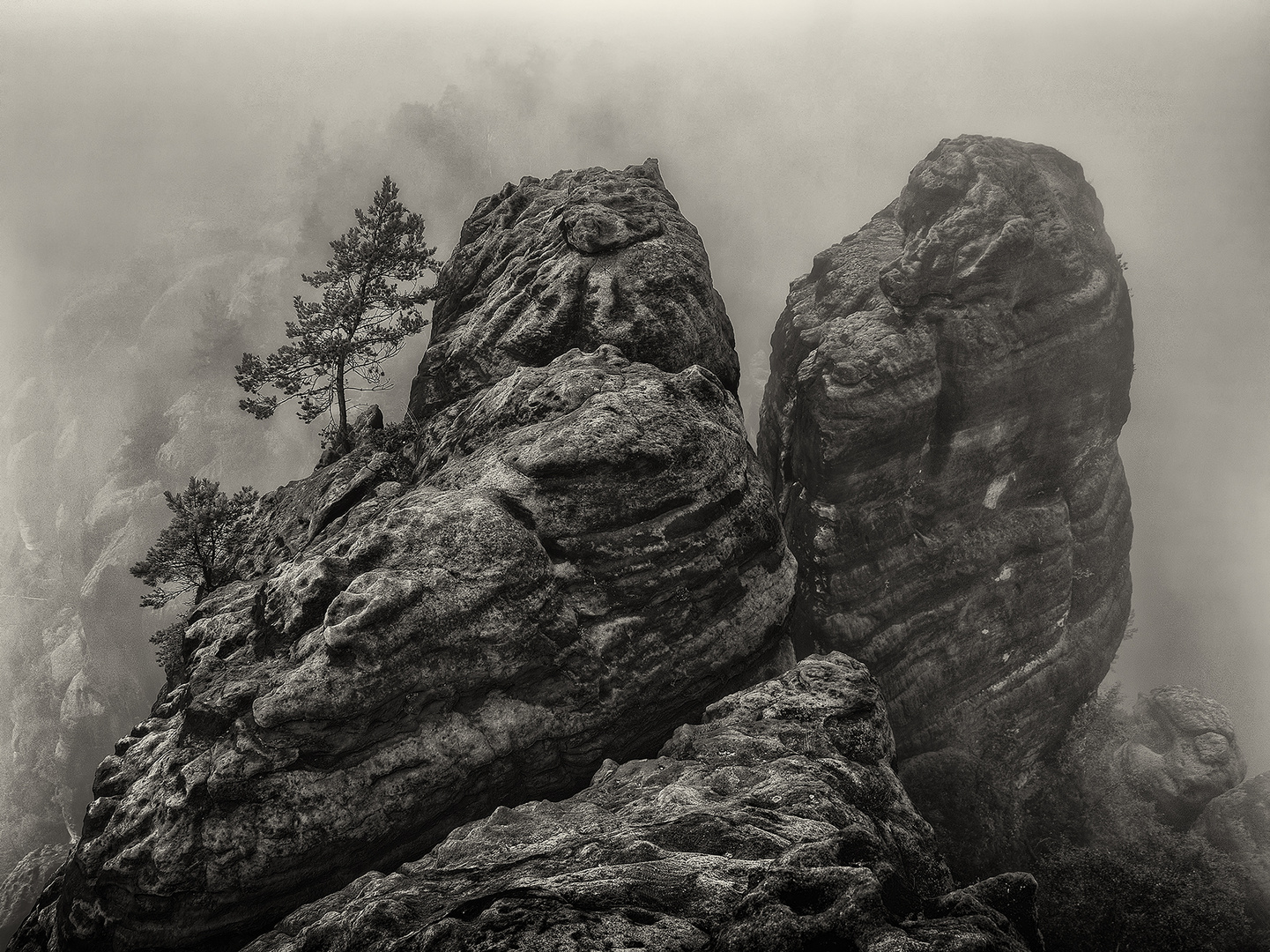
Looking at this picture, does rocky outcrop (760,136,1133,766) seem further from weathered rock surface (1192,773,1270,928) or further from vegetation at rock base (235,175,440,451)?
vegetation at rock base (235,175,440,451)

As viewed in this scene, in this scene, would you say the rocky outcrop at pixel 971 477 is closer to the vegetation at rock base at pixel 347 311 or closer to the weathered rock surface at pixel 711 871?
the weathered rock surface at pixel 711 871

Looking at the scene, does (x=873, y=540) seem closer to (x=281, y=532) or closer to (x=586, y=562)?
(x=586, y=562)

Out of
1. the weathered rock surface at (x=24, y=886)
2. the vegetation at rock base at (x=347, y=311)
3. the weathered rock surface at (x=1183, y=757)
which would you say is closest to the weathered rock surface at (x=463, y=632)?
the vegetation at rock base at (x=347, y=311)

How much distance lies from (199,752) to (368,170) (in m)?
174

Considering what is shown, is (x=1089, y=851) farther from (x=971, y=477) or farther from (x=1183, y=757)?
(x=971, y=477)

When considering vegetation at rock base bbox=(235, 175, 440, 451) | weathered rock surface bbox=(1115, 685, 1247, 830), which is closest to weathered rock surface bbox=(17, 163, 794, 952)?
vegetation at rock base bbox=(235, 175, 440, 451)

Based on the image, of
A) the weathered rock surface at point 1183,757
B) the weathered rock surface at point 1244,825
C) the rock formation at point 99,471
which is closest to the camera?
the weathered rock surface at point 1244,825

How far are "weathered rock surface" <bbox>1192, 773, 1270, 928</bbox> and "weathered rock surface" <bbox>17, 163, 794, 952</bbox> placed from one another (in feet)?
97.6

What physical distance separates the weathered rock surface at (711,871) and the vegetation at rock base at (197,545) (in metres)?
21.9

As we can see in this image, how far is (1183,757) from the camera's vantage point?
1750 inches

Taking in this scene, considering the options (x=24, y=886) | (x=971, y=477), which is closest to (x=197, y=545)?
(x=971, y=477)

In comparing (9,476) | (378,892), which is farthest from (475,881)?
(9,476)

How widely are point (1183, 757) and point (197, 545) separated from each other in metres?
62.1

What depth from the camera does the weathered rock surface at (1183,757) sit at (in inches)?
1667
